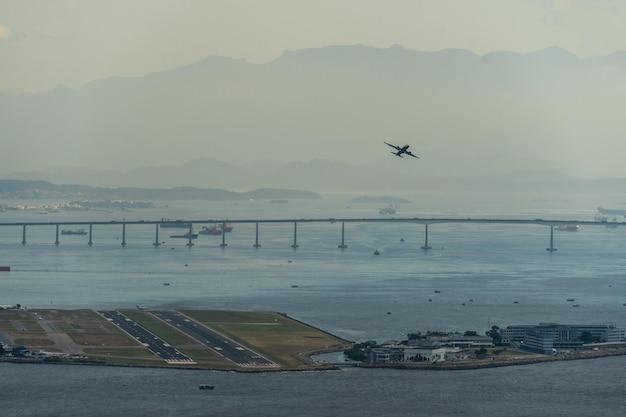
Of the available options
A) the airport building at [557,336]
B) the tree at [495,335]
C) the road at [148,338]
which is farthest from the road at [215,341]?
the airport building at [557,336]

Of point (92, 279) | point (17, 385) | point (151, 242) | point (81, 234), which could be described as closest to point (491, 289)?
point (92, 279)

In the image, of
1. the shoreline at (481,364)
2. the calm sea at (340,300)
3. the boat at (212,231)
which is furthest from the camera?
the boat at (212,231)

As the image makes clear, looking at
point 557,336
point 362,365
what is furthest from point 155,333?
point 557,336

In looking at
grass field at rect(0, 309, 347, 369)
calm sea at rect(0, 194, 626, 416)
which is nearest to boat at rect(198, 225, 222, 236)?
calm sea at rect(0, 194, 626, 416)

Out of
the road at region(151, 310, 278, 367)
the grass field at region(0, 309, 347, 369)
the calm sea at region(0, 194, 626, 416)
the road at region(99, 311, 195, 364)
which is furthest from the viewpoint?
the grass field at region(0, 309, 347, 369)

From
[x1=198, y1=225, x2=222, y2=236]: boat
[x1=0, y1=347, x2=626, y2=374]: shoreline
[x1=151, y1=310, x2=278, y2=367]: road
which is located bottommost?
[x1=0, y1=347, x2=626, y2=374]: shoreline

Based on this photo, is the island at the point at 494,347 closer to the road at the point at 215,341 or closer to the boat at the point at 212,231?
the road at the point at 215,341

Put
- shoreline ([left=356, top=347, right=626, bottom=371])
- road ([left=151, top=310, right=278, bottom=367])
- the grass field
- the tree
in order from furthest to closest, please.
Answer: the tree → the grass field → road ([left=151, top=310, right=278, bottom=367]) → shoreline ([left=356, top=347, right=626, bottom=371])

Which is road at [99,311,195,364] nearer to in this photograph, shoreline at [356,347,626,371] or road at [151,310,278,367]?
road at [151,310,278,367]
